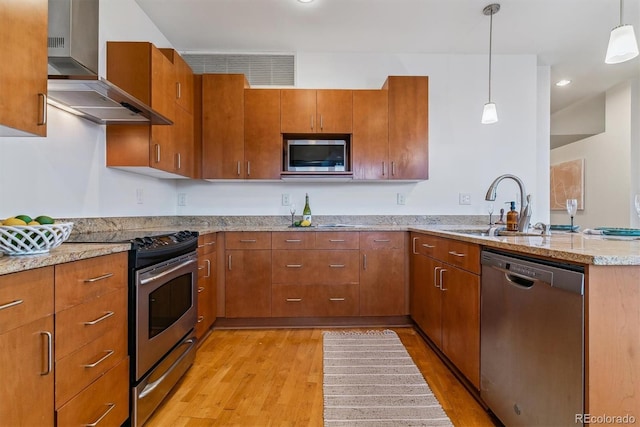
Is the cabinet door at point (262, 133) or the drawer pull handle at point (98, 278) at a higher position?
the cabinet door at point (262, 133)

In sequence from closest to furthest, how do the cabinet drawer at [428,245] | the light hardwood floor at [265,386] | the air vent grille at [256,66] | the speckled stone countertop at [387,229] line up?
the speckled stone countertop at [387,229]
the light hardwood floor at [265,386]
the cabinet drawer at [428,245]
the air vent grille at [256,66]

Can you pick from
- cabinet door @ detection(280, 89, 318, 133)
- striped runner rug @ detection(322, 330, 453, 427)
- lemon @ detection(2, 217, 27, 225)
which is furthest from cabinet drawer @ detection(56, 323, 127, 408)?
cabinet door @ detection(280, 89, 318, 133)

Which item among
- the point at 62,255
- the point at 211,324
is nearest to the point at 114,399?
the point at 62,255

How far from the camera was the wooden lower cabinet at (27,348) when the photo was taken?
879mm

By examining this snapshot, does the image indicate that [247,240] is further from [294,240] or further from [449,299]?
[449,299]

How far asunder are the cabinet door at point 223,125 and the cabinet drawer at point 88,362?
6.20ft

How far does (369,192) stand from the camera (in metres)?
3.42

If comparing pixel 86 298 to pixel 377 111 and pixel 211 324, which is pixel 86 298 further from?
pixel 377 111

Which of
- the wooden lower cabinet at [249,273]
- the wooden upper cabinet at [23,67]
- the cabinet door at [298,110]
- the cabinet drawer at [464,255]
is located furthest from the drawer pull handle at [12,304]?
the cabinet door at [298,110]

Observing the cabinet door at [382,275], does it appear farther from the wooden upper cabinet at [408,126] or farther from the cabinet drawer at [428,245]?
the wooden upper cabinet at [408,126]

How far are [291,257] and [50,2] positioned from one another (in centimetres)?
221

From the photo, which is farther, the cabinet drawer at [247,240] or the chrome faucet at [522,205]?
the cabinet drawer at [247,240]

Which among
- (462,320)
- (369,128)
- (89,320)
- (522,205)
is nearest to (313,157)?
(369,128)

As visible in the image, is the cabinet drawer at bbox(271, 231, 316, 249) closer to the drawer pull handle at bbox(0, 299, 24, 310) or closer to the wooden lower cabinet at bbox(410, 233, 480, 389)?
the wooden lower cabinet at bbox(410, 233, 480, 389)
